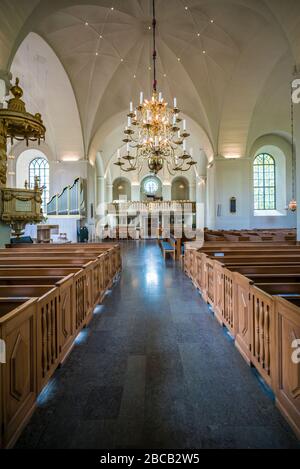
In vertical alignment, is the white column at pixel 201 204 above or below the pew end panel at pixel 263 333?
above

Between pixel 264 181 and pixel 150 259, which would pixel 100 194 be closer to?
pixel 264 181

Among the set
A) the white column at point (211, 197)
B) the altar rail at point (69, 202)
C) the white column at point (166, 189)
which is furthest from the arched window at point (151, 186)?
the altar rail at point (69, 202)

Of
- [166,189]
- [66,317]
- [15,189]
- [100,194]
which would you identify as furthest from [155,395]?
[166,189]

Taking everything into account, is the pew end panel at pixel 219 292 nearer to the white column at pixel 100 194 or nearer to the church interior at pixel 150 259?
the church interior at pixel 150 259

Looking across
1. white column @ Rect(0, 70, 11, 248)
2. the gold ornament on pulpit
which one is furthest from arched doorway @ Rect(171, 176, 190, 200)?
white column @ Rect(0, 70, 11, 248)

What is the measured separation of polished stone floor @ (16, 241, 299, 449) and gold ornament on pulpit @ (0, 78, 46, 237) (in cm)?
406

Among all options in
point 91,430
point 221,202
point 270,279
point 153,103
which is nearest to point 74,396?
point 91,430

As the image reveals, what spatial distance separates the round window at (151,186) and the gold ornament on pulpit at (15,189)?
63.7 feet

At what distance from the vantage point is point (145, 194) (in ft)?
83.5

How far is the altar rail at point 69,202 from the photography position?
12.3 metres

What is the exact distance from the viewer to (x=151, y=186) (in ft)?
84.0

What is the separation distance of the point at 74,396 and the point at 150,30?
1272 cm

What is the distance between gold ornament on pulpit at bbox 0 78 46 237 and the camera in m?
5.81

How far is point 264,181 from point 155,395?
17.3m
